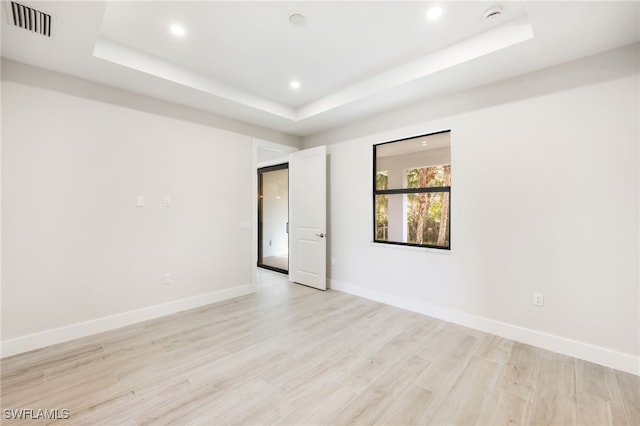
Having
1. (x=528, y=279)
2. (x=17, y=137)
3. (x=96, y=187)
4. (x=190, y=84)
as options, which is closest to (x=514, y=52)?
(x=528, y=279)

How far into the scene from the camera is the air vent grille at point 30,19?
6.23ft

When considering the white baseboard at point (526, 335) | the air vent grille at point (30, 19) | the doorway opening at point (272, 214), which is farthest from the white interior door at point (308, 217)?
the air vent grille at point (30, 19)

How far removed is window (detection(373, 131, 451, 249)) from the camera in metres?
3.45

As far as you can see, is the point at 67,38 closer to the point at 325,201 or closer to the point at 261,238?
the point at 325,201

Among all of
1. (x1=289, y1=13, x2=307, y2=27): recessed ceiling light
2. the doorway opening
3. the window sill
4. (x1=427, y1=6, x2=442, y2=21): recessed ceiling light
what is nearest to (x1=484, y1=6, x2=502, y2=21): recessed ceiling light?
(x1=427, y1=6, x2=442, y2=21): recessed ceiling light

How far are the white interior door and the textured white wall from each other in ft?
3.96

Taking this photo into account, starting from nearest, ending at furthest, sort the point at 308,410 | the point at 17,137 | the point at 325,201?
the point at 308,410 → the point at 17,137 → the point at 325,201

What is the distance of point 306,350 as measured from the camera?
8.39 ft

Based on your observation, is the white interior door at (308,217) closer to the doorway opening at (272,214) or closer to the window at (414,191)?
the window at (414,191)

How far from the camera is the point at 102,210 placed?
9.73ft

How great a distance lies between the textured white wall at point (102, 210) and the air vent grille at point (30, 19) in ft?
2.52

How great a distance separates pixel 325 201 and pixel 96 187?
288 centimetres

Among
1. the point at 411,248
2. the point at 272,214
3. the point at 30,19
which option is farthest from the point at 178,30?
the point at 272,214

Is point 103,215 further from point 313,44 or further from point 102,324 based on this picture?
point 313,44
